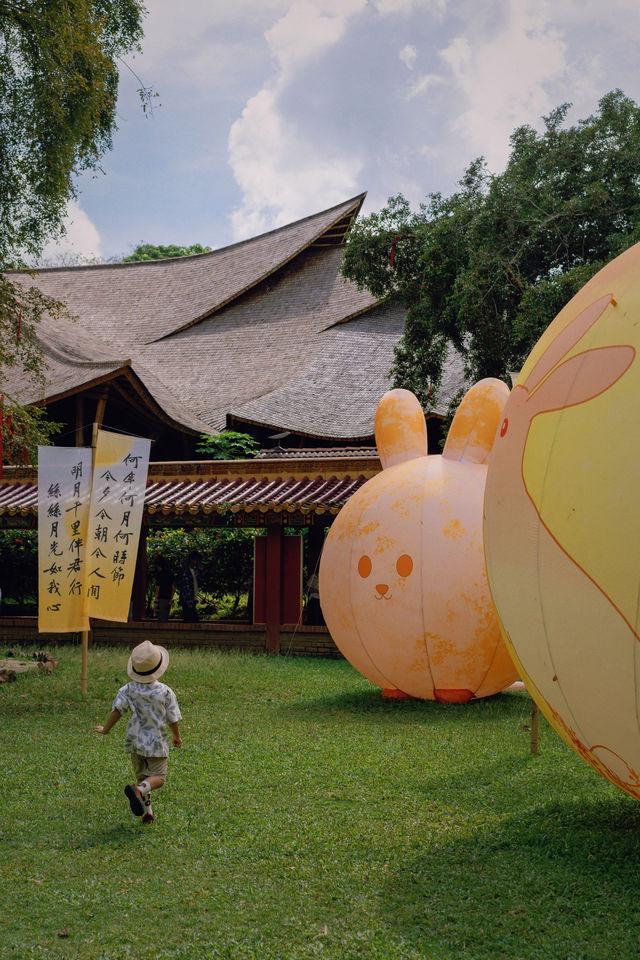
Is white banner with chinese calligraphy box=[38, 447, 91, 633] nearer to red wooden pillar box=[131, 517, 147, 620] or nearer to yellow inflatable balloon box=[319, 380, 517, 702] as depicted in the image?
yellow inflatable balloon box=[319, 380, 517, 702]

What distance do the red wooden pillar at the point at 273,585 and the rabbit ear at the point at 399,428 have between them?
667 cm

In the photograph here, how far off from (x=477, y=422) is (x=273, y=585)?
787 cm

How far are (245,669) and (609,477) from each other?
10620 mm

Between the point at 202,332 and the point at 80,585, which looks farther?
the point at 202,332

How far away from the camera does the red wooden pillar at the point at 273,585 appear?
16.4 meters

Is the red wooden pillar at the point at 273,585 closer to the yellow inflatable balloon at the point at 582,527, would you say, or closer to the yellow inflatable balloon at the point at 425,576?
the yellow inflatable balloon at the point at 425,576

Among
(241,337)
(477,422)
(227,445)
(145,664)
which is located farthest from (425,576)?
(241,337)

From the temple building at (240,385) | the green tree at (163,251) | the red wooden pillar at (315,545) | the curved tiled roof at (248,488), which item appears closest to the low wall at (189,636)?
the temple building at (240,385)

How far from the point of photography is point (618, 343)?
168 inches

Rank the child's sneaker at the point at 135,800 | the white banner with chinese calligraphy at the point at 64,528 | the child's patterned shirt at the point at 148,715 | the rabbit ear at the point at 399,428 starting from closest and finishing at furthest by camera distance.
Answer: the child's sneaker at the point at 135,800, the child's patterned shirt at the point at 148,715, the rabbit ear at the point at 399,428, the white banner with chinese calligraphy at the point at 64,528

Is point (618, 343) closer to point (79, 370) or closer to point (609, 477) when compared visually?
point (609, 477)

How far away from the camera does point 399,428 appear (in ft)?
32.8

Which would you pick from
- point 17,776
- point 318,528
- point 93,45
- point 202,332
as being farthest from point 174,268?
point 17,776

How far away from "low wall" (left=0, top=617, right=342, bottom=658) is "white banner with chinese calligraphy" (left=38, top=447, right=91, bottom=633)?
6011mm
